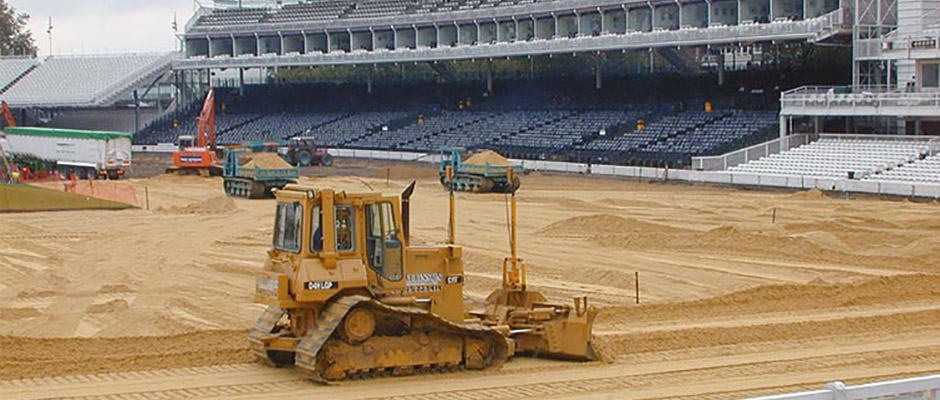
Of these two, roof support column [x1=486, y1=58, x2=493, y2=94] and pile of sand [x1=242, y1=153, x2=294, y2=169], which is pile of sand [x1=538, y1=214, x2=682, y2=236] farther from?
roof support column [x1=486, y1=58, x2=493, y2=94]

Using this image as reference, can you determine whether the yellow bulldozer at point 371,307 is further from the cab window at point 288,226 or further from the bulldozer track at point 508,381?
the bulldozer track at point 508,381

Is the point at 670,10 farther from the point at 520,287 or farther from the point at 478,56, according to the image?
the point at 520,287

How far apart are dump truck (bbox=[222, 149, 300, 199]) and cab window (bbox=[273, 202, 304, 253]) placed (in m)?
32.8

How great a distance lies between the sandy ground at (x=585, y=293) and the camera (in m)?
16.6

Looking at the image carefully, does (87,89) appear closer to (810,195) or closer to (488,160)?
(488,160)

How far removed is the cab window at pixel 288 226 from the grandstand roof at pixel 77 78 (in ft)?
237

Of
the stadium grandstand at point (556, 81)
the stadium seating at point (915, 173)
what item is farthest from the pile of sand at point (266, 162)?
the stadium seating at point (915, 173)

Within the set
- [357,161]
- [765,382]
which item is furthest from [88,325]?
[357,161]

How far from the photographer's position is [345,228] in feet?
53.1

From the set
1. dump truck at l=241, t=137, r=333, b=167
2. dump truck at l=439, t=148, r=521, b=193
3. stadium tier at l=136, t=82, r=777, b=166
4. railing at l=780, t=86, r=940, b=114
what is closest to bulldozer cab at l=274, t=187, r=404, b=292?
dump truck at l=439, t=148, r=521, b=193

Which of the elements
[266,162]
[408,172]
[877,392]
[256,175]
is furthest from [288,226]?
[408,172]

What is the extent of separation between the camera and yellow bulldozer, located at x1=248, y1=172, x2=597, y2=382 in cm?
1594

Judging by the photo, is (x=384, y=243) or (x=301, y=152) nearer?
(x=384, y=243)

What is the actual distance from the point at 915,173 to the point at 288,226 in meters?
34.3
